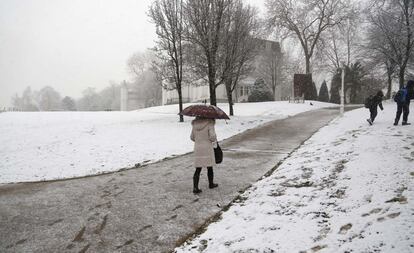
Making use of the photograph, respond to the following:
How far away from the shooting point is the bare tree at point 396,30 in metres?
24.9

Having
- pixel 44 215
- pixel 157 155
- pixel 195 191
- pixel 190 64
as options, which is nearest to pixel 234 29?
pixel 190 64

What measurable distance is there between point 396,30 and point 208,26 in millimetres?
17861

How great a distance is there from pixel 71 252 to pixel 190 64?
16.8 m

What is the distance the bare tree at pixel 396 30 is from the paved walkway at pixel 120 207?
2178 centimetres

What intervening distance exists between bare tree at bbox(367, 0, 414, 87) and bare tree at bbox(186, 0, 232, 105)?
43.2 feet

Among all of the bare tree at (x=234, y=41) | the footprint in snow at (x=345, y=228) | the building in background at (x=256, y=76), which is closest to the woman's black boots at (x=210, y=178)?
the footprint in snow at (x=345, y=228)

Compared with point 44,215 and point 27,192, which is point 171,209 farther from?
point 27,192

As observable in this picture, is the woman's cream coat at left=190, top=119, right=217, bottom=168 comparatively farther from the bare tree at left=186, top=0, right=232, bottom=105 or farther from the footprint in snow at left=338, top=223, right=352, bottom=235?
the bare tree at left=186, top=0, right=232, bottom=105

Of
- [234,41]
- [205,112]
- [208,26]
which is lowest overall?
[205,112]

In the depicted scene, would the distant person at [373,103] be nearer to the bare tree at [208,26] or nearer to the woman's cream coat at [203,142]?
the bare tree at [208,26]

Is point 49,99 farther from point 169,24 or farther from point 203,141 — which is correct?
point 203,141

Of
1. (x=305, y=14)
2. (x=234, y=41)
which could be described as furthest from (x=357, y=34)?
(x=234, y=41)

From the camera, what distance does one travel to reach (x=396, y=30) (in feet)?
86.2

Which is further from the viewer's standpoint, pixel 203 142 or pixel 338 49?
pixel 338 49
